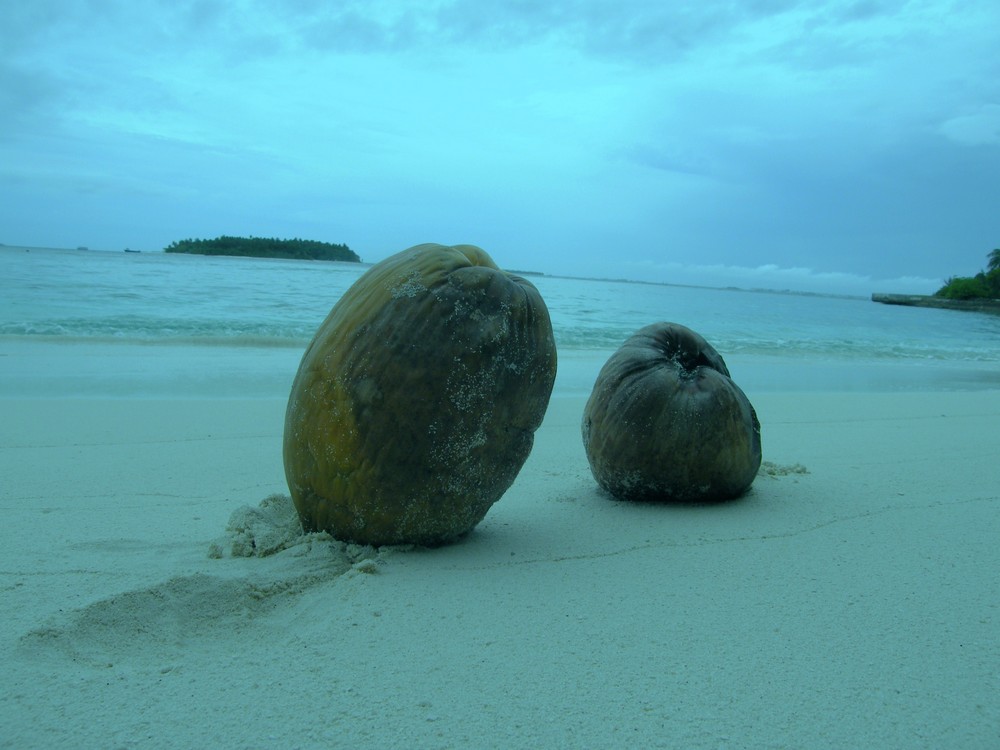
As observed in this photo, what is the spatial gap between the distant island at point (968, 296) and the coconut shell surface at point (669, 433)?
54598mm

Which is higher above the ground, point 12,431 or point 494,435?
point 494,435

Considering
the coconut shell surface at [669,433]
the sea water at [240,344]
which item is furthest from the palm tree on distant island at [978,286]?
the coconut shell surface at [669,433]

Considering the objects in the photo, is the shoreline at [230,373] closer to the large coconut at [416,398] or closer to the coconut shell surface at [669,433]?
the coconut shell surface at [669,433]

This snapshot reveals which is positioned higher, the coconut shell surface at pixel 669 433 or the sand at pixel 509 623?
the coconut shell surface at pixel 669 433

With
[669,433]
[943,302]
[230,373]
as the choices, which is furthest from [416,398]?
[943,302]

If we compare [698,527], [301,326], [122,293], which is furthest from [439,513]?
[122,293]

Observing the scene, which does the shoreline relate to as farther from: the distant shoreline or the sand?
the distant shoreline

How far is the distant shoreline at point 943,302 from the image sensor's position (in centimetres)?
5191

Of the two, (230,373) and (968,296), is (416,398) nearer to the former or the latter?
(230,373)

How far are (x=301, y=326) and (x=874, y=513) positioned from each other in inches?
480

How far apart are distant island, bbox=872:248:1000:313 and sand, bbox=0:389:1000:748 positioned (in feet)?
181

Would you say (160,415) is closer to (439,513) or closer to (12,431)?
(12,431)

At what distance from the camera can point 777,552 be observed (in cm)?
277

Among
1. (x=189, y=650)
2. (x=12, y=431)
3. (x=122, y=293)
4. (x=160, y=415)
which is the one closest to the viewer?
(x=189, y=650)
